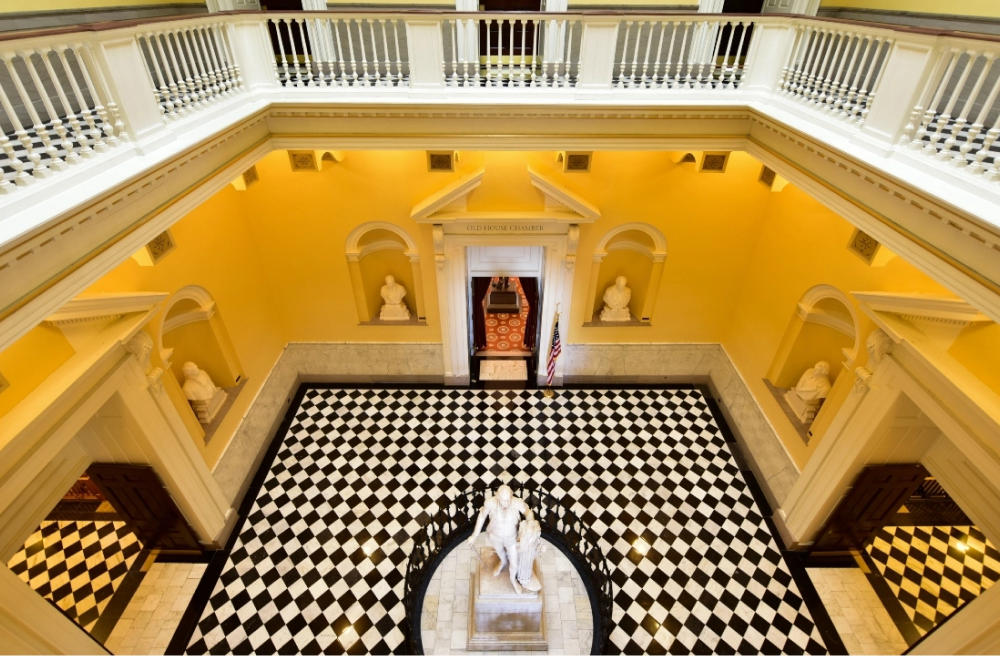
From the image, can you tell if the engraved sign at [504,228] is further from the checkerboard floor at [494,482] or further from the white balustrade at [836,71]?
the white balustrade at [836,71]

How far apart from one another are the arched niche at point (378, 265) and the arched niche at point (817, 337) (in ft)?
17.9

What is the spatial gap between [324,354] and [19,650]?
554cm

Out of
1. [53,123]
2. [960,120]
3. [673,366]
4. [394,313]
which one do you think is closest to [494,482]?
[394,313]

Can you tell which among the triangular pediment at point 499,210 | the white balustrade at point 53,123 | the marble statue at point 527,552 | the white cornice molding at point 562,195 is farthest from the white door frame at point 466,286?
the white balustrade at point 53,123

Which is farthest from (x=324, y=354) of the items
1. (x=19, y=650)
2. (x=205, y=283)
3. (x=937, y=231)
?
(x=937, y=231)

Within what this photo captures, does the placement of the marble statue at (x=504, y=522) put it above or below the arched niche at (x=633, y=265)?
below

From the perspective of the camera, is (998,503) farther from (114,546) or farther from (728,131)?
(114,546)

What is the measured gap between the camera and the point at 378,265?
8.63m

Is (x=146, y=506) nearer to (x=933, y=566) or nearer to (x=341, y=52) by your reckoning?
(x=341, y=52)

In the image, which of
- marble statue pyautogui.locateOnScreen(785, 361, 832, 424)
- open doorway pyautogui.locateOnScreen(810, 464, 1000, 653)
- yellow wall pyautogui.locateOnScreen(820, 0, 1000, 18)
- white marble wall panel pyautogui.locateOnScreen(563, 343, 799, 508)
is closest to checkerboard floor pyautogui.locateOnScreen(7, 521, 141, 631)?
white marble wall panel pyautogui.locateOnScreen(563, 343, 799, 508)

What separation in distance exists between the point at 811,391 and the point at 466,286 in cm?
512

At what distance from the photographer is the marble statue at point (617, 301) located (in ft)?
28.5

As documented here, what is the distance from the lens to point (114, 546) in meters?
6.77

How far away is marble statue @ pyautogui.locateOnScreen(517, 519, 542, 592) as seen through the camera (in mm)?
5152
